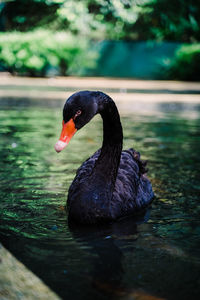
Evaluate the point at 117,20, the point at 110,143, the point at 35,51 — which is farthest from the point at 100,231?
the point at 117,20

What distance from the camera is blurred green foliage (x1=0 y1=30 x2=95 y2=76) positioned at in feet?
66.3

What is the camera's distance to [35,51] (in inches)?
795

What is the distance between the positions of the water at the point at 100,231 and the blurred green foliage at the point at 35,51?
13.6m

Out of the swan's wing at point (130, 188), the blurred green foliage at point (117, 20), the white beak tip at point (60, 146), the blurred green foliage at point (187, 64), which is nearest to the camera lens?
the white beak tip at point (60, 146)

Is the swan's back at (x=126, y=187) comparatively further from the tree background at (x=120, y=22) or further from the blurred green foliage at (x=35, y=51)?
the blurred green foliage at (x=35, y=51)

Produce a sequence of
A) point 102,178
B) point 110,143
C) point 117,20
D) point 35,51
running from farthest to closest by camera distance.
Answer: point 117,20 < point 35,51 < point 110,143 < point 102,178

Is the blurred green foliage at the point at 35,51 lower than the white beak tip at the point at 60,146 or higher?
lower

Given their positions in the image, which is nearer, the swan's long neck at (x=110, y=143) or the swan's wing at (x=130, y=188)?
the swan's long neck at (x=110, y=143)

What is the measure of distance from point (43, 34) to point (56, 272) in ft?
60.9

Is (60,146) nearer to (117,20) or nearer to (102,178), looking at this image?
(102,178)

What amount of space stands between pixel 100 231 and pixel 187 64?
743 inches

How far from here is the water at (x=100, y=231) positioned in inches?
105

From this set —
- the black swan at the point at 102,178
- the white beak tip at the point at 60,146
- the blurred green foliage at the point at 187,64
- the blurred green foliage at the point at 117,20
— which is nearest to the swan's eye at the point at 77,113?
the black swan at the point at 102,178

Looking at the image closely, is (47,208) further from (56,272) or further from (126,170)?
(56,272)
